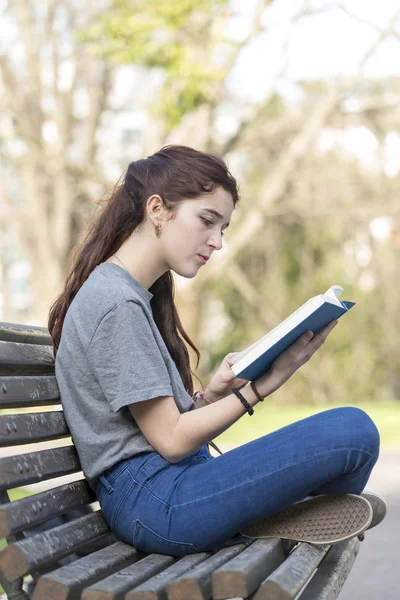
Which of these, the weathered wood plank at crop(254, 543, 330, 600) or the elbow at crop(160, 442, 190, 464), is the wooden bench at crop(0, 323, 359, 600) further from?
the elbow at crop(160, 442, 190, 464)

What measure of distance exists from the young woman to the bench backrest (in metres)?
0.07

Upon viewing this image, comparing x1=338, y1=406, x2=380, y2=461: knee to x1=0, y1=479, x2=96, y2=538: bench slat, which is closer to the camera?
x1=0, y1=479, x2=96, y2=538: bench slat

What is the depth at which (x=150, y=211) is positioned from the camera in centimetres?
265

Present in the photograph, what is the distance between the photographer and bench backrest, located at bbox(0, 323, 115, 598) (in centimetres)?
211

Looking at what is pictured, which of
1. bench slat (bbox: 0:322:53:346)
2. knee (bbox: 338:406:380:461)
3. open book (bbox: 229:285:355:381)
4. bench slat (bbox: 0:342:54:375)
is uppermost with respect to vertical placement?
bench slat (bbox: 0:322:53:346)

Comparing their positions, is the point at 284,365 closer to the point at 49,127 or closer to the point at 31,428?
the point at 31,428

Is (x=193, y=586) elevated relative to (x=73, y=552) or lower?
lower

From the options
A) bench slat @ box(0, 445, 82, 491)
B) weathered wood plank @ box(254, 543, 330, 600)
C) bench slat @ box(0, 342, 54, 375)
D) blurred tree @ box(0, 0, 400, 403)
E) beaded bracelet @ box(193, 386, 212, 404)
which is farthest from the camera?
blurred tree @ box(0, 0, 400, 403)

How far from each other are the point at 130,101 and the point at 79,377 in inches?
507

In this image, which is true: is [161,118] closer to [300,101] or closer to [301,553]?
[300,101]

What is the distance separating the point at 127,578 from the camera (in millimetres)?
2072

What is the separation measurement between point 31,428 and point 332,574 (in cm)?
87

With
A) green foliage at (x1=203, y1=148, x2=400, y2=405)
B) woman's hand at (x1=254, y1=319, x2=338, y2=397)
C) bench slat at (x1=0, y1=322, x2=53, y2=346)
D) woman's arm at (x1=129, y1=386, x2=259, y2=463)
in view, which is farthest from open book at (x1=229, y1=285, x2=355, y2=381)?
green foliage at (x1=203, y1=148, x2=400, y2=405)

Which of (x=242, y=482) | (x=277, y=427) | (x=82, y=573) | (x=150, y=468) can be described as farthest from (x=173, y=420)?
(x=277, y=427)
